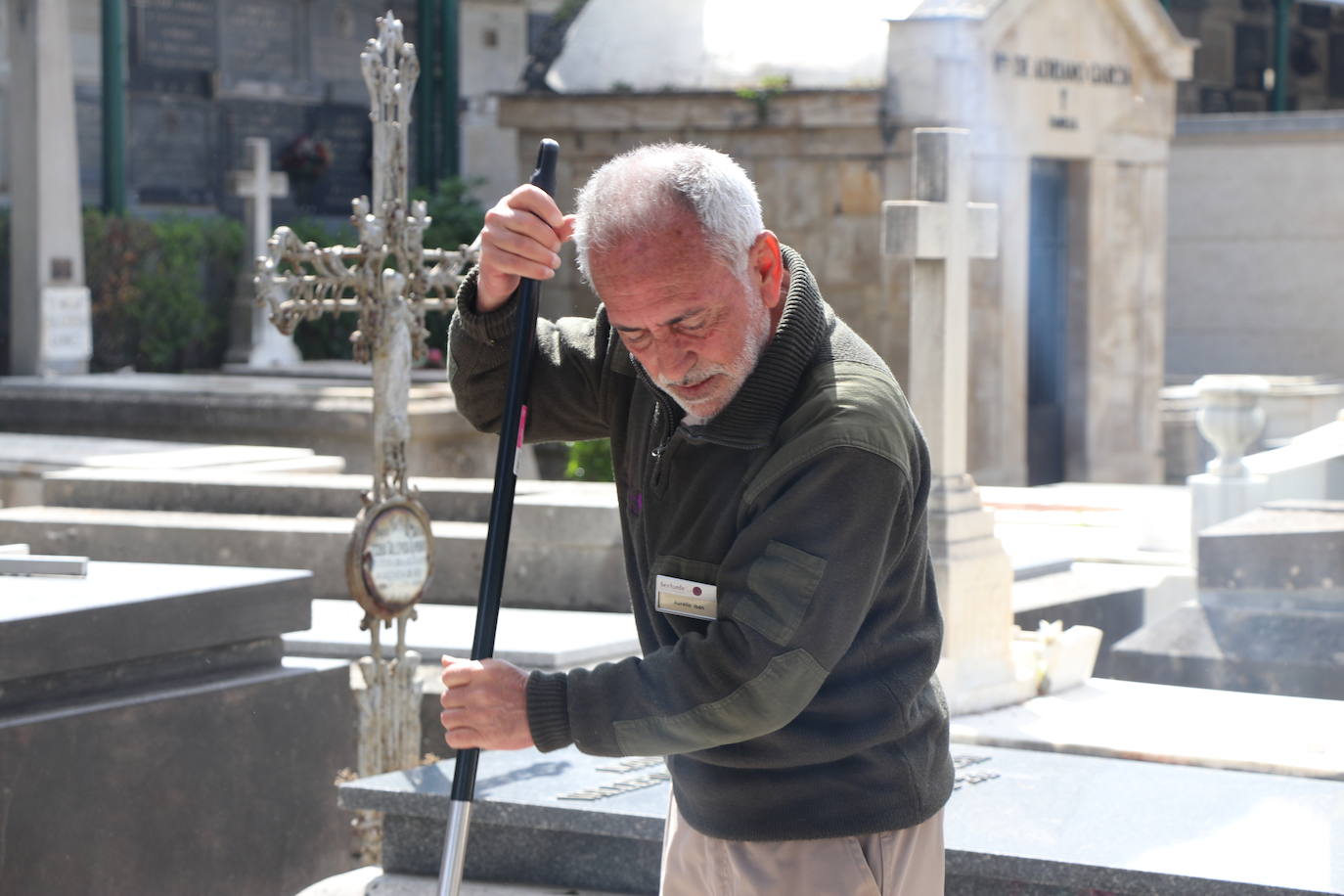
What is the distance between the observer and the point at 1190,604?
23.7 ft

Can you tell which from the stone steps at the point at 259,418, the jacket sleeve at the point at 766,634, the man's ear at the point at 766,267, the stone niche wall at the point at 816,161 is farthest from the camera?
the stone niche wall at the point at 816,161

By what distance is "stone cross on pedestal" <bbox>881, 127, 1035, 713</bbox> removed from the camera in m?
5.68

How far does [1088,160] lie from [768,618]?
14.0 m

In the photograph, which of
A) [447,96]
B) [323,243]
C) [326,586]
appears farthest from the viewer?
[447,96]

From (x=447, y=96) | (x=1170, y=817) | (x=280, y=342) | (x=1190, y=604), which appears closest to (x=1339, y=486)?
(x=1190, y=604)

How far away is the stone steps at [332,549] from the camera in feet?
22.5

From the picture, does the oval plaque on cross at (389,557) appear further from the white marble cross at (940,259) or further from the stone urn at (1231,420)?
the stone urn at (1231,420)

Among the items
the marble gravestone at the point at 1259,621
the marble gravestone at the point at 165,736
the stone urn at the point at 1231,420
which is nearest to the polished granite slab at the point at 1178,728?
the marble gravestone at the point at 1259,621

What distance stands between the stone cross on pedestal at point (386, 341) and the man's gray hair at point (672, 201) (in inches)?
102

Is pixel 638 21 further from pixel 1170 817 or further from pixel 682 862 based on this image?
pixel 682 862

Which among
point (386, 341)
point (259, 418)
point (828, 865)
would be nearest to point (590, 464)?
point (259, 418)

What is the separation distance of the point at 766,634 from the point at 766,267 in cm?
45

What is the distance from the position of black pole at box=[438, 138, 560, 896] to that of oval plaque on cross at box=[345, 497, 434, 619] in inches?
86.1

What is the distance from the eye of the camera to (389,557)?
4.76 m
